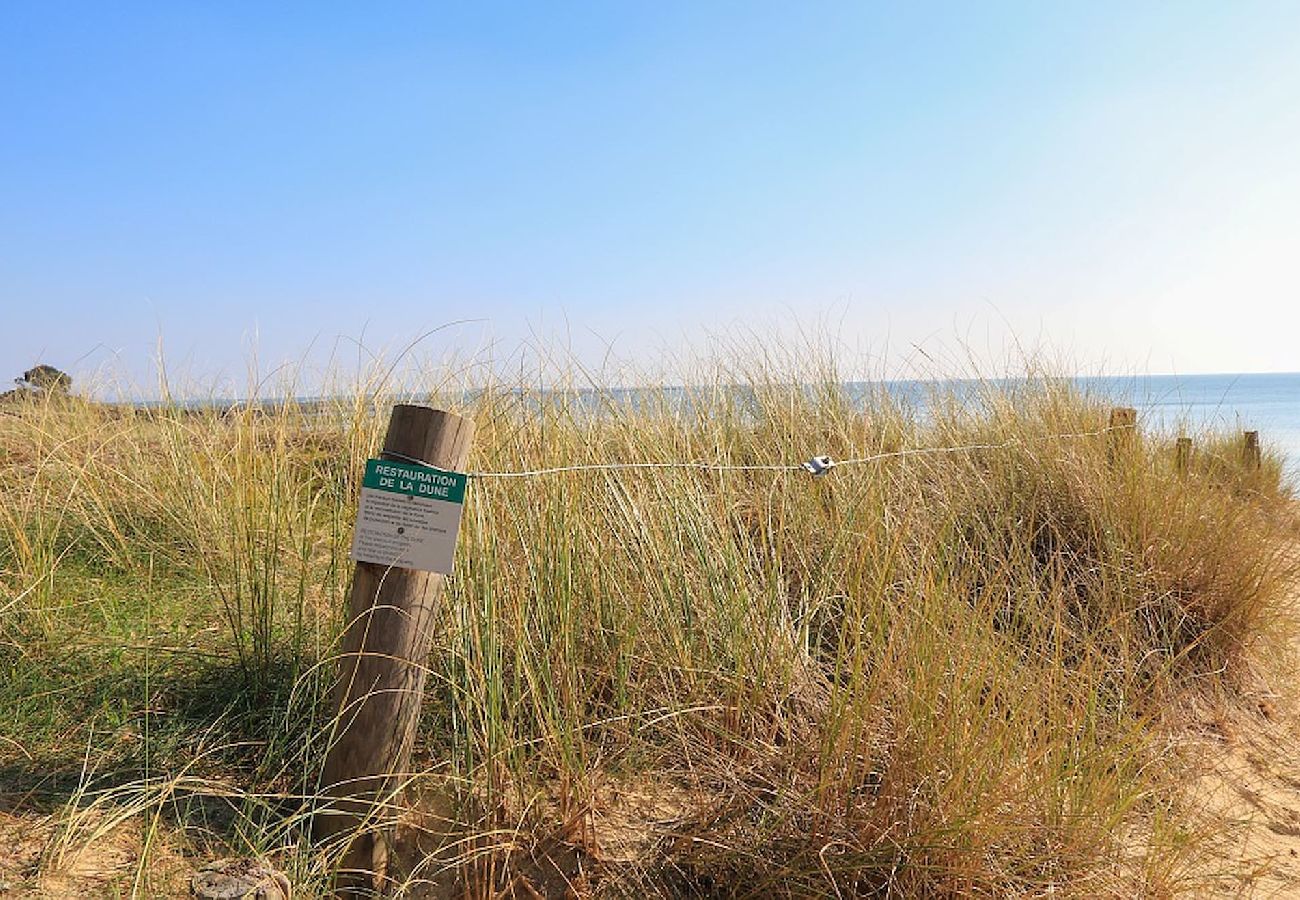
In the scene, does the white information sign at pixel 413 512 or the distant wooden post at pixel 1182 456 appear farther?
the distant wooden post at pixel 1182 456

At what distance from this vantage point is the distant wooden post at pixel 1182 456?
441 centimetres

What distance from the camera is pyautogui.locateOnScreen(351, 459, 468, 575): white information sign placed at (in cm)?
186

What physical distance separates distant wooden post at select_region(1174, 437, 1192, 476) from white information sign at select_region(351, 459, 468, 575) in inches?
150

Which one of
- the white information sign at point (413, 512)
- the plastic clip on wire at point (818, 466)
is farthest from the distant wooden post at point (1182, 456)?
the white information sign at point (413, 512)

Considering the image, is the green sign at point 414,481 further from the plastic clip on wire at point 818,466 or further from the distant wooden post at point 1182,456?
the distant wooden post at point 1182,456

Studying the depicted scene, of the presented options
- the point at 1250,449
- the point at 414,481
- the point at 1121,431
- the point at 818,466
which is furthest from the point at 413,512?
the point at 1250,449

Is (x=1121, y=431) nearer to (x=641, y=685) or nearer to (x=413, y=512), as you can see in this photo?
(x=641, y=685)

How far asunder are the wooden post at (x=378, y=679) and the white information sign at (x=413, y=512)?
46 millimetres

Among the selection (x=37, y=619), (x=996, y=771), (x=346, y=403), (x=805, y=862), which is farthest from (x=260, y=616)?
(x=346, y=403)

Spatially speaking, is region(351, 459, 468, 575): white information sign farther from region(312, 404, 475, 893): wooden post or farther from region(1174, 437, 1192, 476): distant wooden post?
region(1174, 437, 1192, 476): distant wooden post

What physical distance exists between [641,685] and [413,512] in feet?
2.81

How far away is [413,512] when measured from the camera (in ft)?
6.13

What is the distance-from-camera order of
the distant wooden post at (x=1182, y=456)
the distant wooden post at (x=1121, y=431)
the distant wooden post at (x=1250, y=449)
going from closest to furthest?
the distant wooden post at (x=1121, y=431) < the distant wooden post at (x=1182, y=456) < the distant wooden post at (x=1250, y=449)

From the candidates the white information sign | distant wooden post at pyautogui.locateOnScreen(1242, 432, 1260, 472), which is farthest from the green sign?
distant wooden post at pyautogui.locateOnScreen(1242, 432, 1260, 472)
